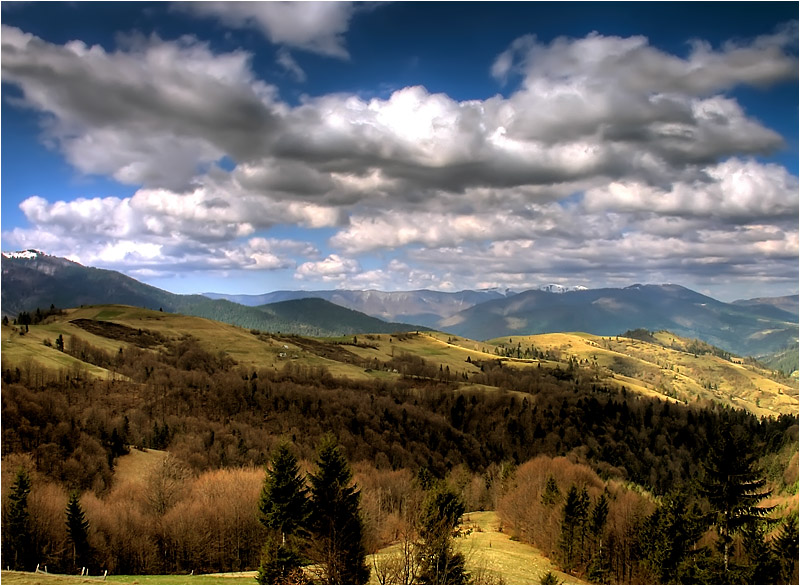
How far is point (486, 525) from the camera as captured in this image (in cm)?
10000

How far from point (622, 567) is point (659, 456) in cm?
14148

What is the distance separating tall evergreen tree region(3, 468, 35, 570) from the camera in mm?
61781

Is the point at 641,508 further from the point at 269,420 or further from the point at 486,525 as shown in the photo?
the point at 269,420

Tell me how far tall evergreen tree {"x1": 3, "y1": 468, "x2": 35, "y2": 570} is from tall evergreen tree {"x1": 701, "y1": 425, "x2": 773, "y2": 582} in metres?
77.1

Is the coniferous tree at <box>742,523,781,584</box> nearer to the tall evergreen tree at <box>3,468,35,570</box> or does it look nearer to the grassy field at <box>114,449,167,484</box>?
the tall evergreen tree at <box>3,468,35,570</box>

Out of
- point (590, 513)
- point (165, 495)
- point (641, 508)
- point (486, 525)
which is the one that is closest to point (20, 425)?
point (165, 495)

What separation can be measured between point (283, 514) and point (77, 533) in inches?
1545

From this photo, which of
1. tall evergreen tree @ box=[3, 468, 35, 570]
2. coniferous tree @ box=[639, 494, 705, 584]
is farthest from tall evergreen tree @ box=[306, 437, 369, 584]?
tall evergreen tree @ box=[3, 468, 35, 570]

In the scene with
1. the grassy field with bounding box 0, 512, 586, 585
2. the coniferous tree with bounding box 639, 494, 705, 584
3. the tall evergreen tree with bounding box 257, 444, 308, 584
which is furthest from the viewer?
the coniferous tree with bounding box 639, 494, 705, 584

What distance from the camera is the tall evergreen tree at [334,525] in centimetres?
4131

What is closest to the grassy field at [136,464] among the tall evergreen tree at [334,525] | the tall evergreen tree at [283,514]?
the tall evergreen tree at [283,514]

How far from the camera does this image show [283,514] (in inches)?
1743

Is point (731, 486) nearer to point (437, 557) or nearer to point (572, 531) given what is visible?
point (437, 557)

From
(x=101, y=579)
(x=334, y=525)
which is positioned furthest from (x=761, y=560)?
(x=101, y=579)
